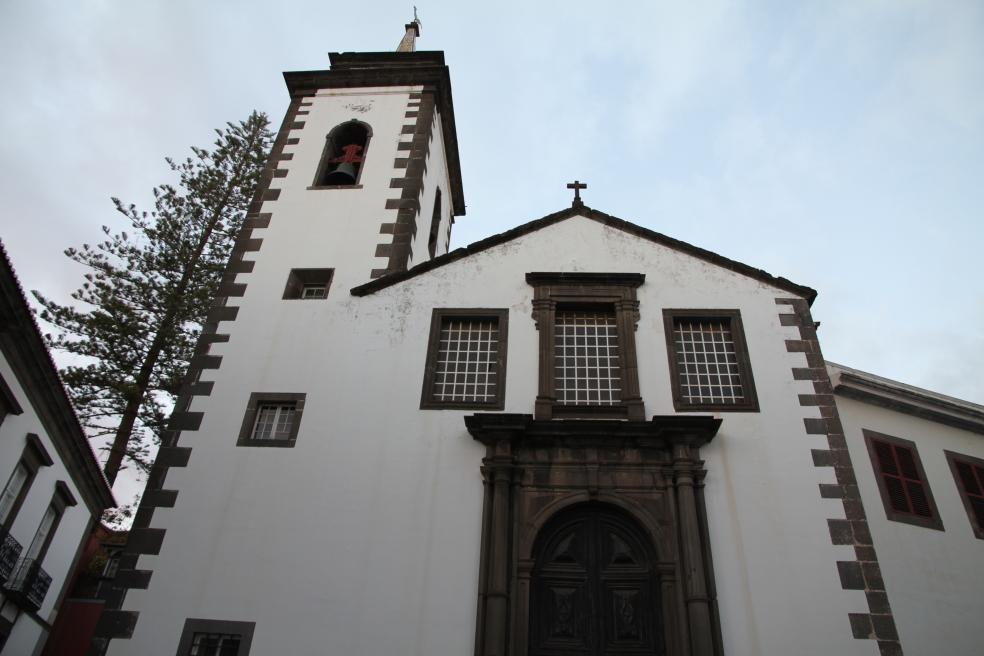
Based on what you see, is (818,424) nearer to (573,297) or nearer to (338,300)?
(573,297)

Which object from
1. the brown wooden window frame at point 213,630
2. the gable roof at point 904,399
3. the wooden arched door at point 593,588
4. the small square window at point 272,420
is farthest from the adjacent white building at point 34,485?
the gable roof at point 904,399

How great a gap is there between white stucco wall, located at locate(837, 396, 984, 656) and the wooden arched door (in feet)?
14.9

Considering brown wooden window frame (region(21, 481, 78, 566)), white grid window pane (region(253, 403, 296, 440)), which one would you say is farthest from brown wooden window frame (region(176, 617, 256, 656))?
brown wooden window frame (region(21, 481, 78, 566))

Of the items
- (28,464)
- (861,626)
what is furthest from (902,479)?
(28,464)

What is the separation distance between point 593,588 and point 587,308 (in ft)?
14.2

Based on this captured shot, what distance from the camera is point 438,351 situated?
11680 mm

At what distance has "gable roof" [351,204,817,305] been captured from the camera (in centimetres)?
1220

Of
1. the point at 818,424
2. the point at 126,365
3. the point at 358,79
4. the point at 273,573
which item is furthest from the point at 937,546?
the point at 126,365

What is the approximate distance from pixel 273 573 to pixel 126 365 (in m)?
11.1

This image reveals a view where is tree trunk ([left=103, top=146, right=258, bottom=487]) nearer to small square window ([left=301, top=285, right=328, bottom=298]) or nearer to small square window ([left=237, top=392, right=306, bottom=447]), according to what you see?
small square window ([left=301, top=285, right=328, bottom=298])

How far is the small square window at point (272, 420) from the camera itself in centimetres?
1088

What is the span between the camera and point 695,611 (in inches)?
351

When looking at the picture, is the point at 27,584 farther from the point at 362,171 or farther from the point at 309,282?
the point at 362,171

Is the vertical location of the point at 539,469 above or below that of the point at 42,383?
below
